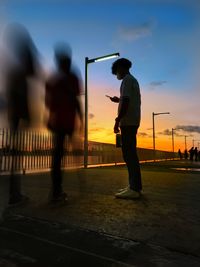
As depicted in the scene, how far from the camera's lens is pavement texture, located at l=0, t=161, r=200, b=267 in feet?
11.0

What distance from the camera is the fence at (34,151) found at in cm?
622

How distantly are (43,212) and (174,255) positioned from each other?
212cm

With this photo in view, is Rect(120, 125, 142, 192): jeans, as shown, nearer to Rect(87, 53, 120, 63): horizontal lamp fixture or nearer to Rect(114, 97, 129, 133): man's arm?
Rect(114, 97, 129, 133): man's arm

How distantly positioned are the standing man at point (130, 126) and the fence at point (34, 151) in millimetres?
739

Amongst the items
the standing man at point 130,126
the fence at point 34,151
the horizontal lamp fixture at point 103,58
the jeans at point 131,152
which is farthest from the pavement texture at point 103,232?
→ the horizontal lamp fixture at point 103,58

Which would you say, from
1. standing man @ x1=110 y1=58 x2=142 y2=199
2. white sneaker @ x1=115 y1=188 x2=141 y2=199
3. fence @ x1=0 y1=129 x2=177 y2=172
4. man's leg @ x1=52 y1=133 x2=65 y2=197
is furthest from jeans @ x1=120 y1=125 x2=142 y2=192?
man's leg @ x1=52 y1=133 x2=65 y2=197

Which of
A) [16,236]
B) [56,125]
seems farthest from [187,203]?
[16,236]

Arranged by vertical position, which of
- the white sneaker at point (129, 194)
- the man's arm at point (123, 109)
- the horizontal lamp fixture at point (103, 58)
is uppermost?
the horizontal lamp fixture at point (103, 58)

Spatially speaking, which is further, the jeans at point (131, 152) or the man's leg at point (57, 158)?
the jeans at point (131, 152)

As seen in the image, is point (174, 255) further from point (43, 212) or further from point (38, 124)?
point (38, 124)

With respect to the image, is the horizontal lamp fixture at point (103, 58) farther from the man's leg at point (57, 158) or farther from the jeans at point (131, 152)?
the man's leg at point (57, 158)

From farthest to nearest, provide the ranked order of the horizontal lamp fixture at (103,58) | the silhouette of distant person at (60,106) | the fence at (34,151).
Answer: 1. the horizontal lamp fixture at (103,58)
2. the fence at (34,151)
3. the silhouette of distant person at (60,106)

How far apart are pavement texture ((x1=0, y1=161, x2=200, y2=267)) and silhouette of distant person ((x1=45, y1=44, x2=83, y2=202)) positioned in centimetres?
43

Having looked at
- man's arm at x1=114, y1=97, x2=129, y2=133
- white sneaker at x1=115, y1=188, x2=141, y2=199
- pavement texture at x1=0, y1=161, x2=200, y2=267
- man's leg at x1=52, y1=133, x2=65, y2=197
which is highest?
man's arm at x1=114, y1=97, x2=129, y2=133
